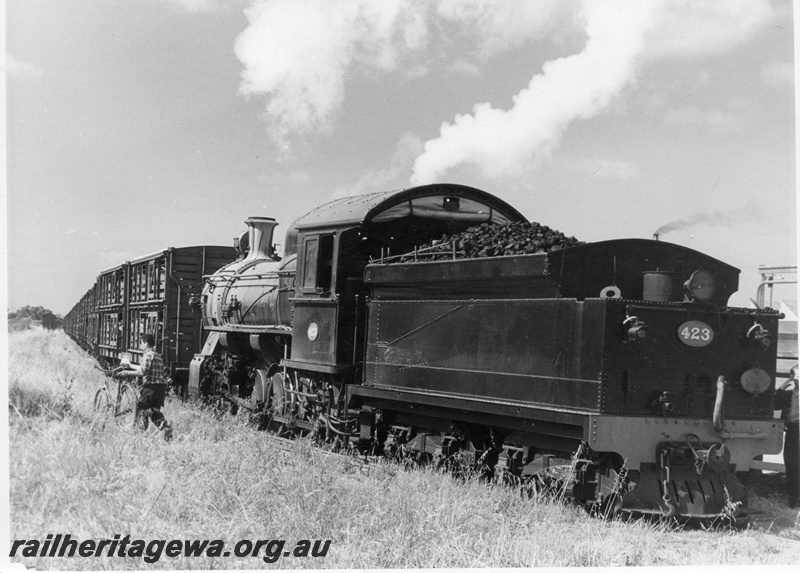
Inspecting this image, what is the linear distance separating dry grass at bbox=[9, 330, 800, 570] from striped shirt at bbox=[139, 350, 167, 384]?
1.21 meters

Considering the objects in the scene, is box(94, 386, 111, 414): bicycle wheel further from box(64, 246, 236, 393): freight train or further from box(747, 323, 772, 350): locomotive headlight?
box(747, 323, 772, 350): locomotive headlight

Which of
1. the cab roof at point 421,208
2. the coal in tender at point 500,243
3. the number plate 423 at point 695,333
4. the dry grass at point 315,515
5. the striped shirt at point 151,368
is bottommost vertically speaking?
the dry grass at point 315,515

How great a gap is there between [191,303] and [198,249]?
118 centimetres

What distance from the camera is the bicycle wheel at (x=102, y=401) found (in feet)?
31.8

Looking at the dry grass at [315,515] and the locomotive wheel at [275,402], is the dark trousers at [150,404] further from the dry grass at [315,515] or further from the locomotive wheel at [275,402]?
the locomotive wheel at [275,402]

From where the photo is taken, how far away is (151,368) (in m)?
9.16

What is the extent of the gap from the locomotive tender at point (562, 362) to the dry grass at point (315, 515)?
1.53ft

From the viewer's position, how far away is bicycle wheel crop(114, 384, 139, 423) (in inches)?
373

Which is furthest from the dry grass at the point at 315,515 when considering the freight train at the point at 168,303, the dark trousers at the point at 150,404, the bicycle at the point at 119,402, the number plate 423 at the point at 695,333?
the freight train at the point at 168,303

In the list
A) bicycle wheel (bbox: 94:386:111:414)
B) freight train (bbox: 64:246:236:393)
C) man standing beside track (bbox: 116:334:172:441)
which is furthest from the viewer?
freight train (bbox: 64:246:236:393)

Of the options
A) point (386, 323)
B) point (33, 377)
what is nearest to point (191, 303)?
point (33, 377)

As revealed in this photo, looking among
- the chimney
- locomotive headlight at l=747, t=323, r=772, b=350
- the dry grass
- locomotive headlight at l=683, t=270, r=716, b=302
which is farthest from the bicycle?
locomotive headlight at l=747, t=323, r=772, b=350

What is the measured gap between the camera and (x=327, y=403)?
32.6 feet

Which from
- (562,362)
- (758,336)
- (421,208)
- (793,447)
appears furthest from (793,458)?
(421,208)
